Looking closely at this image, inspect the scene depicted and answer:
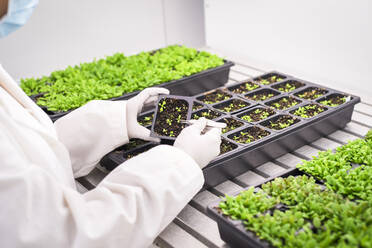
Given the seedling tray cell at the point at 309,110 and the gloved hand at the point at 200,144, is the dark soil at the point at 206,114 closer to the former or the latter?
the seedling tray cell at the point at 309,110

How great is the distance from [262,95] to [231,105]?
22 cm

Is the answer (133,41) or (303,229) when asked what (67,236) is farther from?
(133,41)

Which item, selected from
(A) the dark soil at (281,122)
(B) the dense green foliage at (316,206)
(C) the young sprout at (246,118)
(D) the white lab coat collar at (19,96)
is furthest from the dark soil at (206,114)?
(D) the white lab coat collar at (19,96)

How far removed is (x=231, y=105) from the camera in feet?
7.00

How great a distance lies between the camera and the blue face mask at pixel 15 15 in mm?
1178

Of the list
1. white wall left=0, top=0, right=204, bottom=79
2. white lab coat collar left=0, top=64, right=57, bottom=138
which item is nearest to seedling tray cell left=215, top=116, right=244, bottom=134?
white lab coat collar left=0, top=64, right=57, bottom=138

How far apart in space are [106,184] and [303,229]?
62 centimetres

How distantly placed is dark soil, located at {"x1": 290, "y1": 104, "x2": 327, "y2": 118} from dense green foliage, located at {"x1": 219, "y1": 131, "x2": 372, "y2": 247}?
0.43 metres

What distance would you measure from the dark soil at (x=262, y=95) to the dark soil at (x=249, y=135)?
1.22 feet

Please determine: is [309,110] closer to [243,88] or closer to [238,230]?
[243,88]

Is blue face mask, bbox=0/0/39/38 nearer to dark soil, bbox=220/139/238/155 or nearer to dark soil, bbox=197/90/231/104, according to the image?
dark soil, bbox=220/139/238/155

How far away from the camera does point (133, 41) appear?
3883mm

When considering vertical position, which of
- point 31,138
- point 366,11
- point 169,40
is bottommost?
point 169,40

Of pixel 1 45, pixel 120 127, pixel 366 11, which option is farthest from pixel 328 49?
pixel 1 45
